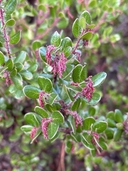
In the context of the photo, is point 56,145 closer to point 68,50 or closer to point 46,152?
point 46,152

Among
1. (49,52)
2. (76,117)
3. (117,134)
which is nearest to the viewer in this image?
(49,52)

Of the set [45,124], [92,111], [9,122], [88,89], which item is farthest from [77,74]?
[9,122]

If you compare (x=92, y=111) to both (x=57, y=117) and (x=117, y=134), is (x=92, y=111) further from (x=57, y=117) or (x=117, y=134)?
(x=57, y=117)

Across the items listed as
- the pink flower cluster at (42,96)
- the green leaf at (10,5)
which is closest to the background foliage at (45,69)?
the green leaf at (10,5)

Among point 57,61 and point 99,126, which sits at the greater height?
point 57,61

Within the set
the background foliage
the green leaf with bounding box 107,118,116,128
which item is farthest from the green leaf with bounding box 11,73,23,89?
the green leaf with bounding box 107,118,116,128

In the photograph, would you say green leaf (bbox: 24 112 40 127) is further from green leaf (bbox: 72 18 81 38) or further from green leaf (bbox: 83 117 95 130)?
green leaf (bbox: 72 18 81 38)
